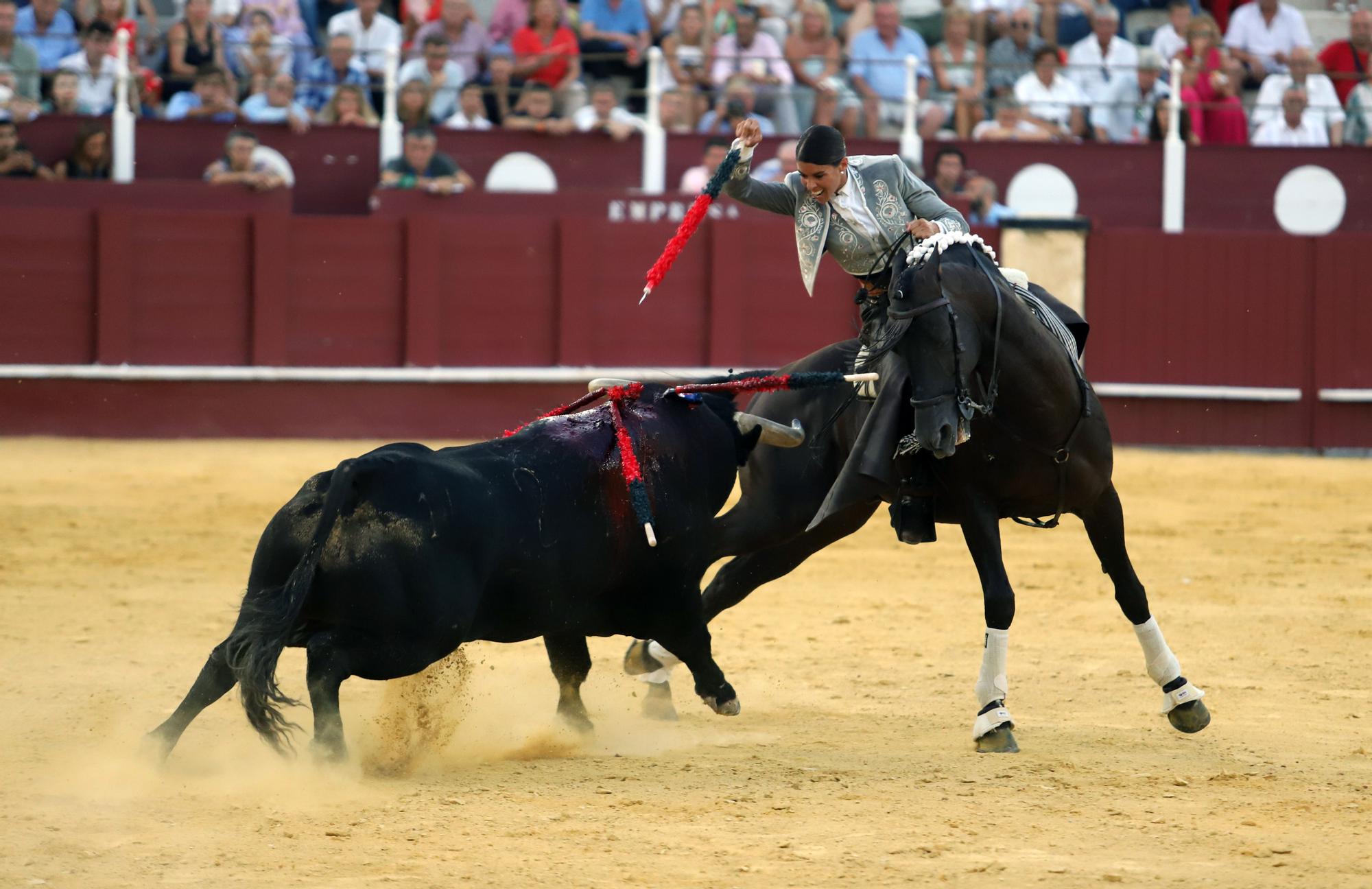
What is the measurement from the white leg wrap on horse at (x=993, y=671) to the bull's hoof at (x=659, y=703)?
39.1 inches

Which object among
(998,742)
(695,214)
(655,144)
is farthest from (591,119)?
(998,742)

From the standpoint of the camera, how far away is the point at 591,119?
40.4ft

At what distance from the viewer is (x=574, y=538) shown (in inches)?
182

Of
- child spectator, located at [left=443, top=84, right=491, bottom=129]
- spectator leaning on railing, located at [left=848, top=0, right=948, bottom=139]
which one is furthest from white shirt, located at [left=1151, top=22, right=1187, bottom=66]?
child spectator, located at [left=443, top=84, right=491, bottom=129]

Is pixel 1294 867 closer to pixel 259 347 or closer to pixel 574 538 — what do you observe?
pixel 574 538

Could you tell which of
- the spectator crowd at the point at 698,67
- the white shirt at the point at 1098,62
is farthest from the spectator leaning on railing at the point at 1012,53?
the white shirt at the point at 1098,62

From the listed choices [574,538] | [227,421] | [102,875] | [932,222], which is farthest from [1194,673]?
[227,421]

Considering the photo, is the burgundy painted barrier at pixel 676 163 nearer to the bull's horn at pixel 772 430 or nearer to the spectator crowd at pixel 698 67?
the spectator crowd at pixel 698 67

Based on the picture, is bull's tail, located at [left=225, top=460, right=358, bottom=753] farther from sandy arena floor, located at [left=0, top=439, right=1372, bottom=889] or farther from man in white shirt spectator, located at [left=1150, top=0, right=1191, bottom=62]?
man in white shirt spectator, located at [left=1150, top=0, right=1191, bottom=62]

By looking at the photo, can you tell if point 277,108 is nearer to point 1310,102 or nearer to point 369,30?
point 369,30

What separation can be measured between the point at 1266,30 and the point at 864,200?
379 inches

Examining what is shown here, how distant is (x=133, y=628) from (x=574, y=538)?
266 cm

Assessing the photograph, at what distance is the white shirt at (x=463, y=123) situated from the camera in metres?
12.3

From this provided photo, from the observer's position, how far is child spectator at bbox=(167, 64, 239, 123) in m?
11.6
